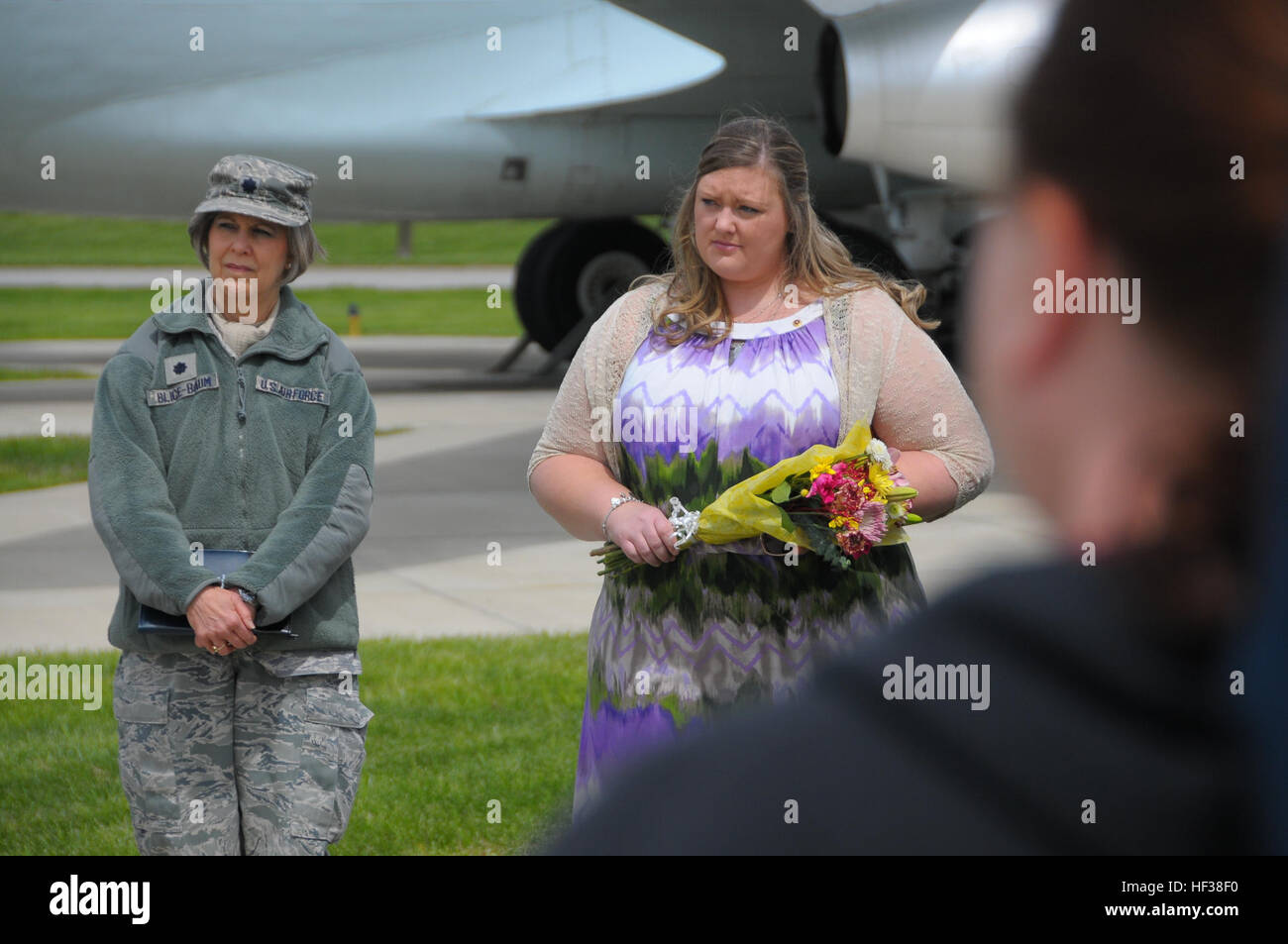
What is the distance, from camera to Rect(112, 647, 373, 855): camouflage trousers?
126 inches

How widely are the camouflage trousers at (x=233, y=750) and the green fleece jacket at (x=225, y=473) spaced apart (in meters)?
0.07

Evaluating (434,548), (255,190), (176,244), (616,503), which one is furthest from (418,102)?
(176,244)

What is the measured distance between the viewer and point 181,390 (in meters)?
3.24

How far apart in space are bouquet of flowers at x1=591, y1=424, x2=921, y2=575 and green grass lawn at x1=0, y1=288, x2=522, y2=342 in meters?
19.7

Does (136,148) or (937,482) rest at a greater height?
(136,148)

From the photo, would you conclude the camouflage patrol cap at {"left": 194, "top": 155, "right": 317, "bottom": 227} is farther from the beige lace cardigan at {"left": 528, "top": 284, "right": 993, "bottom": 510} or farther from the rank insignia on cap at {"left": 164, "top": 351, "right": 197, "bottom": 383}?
the beige lace cardigan at {"left": 528, "top": 284, "right": 993, "bottom": 510}

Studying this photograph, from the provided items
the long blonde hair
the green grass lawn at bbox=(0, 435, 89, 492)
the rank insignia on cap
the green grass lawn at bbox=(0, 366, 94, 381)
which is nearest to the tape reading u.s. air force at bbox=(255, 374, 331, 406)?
the rank insignia on cap

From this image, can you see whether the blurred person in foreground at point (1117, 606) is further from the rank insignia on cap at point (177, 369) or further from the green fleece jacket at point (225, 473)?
the rank insignia on cap at point (177, 369)

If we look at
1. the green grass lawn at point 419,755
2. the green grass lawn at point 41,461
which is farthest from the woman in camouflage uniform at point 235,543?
the green grass lawn at point 41,461

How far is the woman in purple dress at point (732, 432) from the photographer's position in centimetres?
290

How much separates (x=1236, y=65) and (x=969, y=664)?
32 centimetres

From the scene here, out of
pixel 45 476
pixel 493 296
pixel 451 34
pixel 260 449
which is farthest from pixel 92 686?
pixel 451 34

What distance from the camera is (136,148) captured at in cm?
1305
